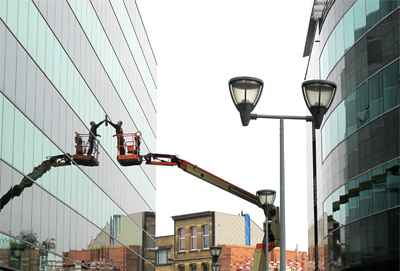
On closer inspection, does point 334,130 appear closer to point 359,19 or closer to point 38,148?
point 359,19

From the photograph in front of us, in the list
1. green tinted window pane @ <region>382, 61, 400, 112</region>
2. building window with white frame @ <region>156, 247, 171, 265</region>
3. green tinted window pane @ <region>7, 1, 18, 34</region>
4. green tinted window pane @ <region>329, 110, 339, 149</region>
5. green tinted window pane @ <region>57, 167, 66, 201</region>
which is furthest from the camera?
building window with white frame @ <region>156, 247, 171, 265</region>

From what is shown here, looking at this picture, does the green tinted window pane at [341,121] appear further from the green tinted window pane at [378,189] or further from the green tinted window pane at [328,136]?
the green tinted window pane at [378,189]

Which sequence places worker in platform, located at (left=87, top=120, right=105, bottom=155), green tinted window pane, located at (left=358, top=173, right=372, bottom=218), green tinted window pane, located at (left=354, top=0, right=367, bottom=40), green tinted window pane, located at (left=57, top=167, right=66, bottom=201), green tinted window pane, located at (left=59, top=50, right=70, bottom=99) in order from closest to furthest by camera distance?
green tinted window pane, located at (left=57, top=167, right=66, bottom=201)
green tinted window pane, located at (left=59, top=50, right=70, bottom=99)
green tinted window pane, located at (left=358, top=173, right=372, bottom=218)
green tinted window pane, located at (left=354, top=0, right=367, bottom=40)
worker in platform, located at (left=87, top=120, right=105, bottom=155)

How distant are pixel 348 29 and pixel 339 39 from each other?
160 centimetres

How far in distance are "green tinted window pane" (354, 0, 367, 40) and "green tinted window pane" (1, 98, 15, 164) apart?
62.2 feet

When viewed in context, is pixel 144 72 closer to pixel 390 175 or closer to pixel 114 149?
pixel 114 149

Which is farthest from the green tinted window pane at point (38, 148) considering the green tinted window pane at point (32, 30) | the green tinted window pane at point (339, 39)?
the green tinted window pane at point (339, 39)

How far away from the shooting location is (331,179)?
36.7 meters

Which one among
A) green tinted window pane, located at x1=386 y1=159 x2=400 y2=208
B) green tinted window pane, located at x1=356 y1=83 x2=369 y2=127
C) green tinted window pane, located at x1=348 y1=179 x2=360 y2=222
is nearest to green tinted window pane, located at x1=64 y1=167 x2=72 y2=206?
green tinted window pane, located at x1=348 y1=179 x2=360 y2=222

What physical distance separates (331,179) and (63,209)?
1688 cm

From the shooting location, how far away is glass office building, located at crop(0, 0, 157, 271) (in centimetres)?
2083

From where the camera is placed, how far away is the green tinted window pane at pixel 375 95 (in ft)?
97.0

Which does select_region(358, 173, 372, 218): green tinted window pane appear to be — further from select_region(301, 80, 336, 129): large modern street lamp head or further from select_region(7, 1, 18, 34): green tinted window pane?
select_region(7, 1, 18, 34): green tinted window pane

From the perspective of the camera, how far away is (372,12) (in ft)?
101
